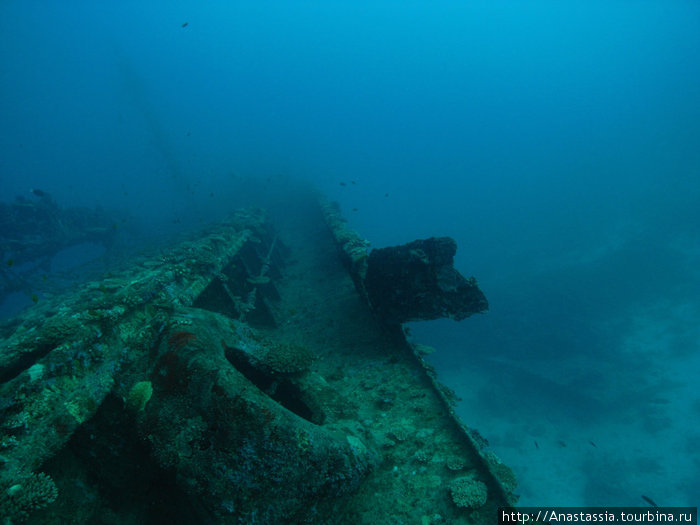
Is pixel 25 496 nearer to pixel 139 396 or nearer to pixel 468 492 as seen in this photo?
pixel 139 396

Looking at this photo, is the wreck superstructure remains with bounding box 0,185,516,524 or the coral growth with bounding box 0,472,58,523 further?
the wreck superstructure remains with bounding box 0,185,516,524

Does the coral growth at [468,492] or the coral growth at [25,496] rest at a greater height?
the coral growth at [25,496]

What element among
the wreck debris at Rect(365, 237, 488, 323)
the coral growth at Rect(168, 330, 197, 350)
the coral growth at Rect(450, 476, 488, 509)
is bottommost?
the coral growth at Rect(450, 476, 488, 509)

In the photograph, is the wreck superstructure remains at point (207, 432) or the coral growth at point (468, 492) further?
the coral growth at point (468, 492)

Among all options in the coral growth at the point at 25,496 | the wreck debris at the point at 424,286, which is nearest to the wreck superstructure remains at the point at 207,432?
the coral growth at the point at 25,496

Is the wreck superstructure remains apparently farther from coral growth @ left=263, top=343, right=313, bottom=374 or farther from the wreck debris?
the wreck debris

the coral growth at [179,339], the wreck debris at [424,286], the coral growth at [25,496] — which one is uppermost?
the coral growth at [179,339]

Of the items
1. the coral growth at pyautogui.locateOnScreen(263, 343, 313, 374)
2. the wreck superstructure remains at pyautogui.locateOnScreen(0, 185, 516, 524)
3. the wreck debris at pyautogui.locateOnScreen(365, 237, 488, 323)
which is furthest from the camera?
the wreck debris at pyautogui.locateOnScreen(365, 237, 488, 323)

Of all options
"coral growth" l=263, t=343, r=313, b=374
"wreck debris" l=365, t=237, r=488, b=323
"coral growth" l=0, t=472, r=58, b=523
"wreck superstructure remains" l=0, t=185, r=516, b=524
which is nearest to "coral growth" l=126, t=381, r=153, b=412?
"wreck superstructure remains" l=0, t=185, r=516, b=524

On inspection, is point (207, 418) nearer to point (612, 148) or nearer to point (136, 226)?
point (136, 226)

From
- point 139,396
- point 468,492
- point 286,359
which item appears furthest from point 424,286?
point 139,396

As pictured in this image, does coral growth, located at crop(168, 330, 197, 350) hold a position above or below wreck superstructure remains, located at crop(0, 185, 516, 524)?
above

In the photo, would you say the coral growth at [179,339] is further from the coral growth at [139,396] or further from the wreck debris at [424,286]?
the wreck debris at [424,286]

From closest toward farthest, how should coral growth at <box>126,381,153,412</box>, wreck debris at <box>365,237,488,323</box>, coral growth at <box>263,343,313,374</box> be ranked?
coral growth at <box>126,381,153,412</box>
coral growth at <box>263,343,313,374</box>
wreck debris at <box>365,237,488,323</box>
